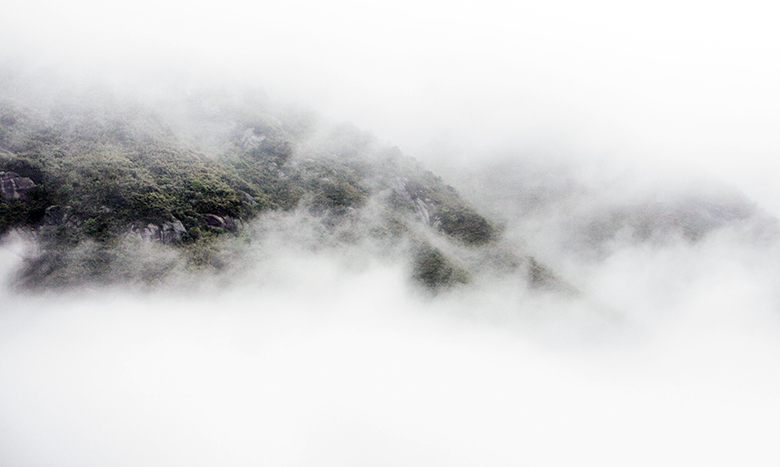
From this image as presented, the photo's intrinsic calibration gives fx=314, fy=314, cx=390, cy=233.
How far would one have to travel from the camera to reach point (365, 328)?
75188mm

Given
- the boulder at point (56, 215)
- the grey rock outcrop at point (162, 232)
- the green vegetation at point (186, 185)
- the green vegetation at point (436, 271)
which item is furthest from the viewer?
the green vegetation at point (436, 271)

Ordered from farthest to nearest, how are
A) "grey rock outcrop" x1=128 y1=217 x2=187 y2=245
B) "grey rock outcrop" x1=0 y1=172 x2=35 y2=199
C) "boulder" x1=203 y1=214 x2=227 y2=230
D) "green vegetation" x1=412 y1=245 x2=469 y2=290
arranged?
"green vegetation" x1=412 y1=245 x2=469 y2=290
"boulder" x1=203 y1=214 x2=227 y2=230
"grey rock outcrop" x1=128 y1=217 x2=187 y2=245
"grey rock outcrop" x1=0 y1=172 x2=35 y2=199

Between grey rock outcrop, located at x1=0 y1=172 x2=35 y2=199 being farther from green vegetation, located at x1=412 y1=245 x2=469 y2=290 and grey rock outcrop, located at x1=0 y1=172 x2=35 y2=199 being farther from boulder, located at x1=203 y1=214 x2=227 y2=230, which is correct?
green vegetation, located at x1=412 y1=245 x2=469 y2=290

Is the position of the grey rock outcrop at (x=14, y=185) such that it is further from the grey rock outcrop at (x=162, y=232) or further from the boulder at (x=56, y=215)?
the grey rock outcrop at (x=162, y=232)

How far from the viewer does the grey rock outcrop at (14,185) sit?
41.5 m

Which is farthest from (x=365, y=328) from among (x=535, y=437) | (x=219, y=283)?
(x=535, y=437)

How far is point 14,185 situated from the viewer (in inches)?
1671

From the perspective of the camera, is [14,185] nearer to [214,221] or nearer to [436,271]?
[214,221]

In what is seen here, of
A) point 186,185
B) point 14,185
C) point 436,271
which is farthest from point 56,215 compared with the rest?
point 436,271

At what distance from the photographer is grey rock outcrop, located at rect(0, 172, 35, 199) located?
4153 centimetres

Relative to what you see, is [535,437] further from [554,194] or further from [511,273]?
[554,194]

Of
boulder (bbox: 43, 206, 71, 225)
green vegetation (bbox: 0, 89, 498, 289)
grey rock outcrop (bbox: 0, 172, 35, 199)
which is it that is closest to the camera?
grey rock outcrop (bbox: 0, 172, 35, 199)

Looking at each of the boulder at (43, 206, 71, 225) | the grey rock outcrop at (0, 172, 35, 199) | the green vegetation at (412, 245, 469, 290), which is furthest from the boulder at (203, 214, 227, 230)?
the green vegetation at (412, 245, 469, 290)

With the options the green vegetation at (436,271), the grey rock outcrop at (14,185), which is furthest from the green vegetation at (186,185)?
the grey rock outcrop at (14,185)
